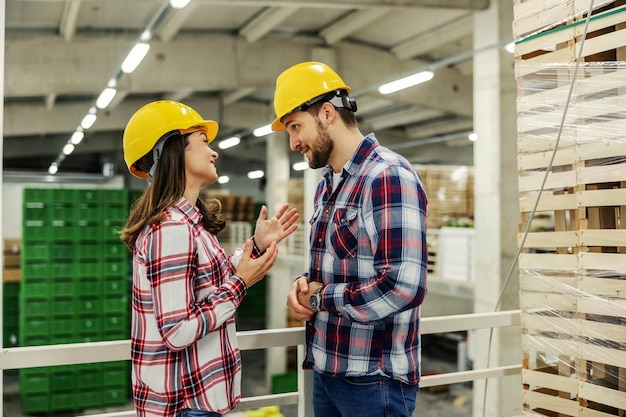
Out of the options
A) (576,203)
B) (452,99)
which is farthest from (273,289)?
(576,203)

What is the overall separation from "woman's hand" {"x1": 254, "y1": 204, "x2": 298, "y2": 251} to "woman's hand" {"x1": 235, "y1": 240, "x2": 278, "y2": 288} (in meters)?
0.08

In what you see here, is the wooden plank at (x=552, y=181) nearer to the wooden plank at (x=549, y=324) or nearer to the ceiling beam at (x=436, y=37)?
the wooden plank at (x=549, y=324)

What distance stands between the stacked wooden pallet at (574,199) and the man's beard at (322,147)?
1.33 m

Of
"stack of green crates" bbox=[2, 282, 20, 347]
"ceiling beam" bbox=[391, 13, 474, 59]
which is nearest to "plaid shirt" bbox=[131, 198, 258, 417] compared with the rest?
"ceiling beam" bbox=[391, 13, 474, 59]

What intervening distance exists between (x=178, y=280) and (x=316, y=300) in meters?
0.54

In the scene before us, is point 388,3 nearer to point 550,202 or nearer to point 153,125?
point 550,202

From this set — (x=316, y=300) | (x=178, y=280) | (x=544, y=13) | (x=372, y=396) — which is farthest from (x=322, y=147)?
(x=544, y=13)

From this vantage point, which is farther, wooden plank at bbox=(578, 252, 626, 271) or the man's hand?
wooden plank at bbox=(578, 252, 626, 271)

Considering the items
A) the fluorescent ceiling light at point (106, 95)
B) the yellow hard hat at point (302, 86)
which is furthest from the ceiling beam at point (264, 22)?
the yellow hard hat at point (302, 86)

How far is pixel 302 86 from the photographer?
2332 mm

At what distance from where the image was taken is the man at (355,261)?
208 cm

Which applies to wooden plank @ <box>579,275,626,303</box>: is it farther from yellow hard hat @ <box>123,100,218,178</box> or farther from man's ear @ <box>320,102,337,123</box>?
yellow hard hat @ <box>123,100,218,178</box>

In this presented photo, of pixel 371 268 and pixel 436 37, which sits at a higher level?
pixel 436 37

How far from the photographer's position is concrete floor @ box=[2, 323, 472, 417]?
1159 cm
